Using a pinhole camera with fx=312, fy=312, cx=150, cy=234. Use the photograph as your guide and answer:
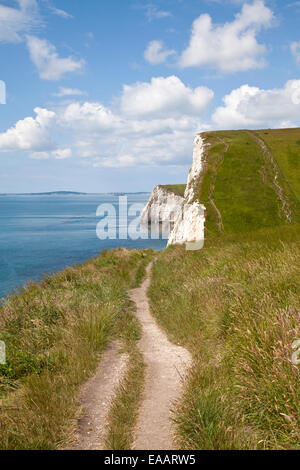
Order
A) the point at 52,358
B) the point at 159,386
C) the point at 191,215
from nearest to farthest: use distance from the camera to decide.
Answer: the point at 159,386, the point at 52,358, the point at 191,215

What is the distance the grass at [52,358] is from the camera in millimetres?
4867

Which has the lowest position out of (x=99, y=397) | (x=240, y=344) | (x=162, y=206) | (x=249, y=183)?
(x=99, y=397)

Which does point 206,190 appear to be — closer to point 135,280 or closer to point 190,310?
point 135,280

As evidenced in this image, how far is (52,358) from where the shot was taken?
7363 millimetres

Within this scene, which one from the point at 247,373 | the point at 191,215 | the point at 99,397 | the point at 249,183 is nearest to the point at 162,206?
the point at 249,183

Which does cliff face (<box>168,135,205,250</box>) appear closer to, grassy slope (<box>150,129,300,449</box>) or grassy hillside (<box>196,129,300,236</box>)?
grassy hillside (<box>196,129,300,236</box>)

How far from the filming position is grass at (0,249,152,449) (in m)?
4.87

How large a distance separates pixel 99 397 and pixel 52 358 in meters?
1.85

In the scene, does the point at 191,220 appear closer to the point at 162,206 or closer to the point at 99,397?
the point at 99,397

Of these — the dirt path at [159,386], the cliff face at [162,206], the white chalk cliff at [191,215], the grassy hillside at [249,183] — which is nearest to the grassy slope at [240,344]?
the dirt path at [159,386]

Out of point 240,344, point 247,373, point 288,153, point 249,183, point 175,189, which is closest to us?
point 247,373

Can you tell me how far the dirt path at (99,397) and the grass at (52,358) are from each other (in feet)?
0.61

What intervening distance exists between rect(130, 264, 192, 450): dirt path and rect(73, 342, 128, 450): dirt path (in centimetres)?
62

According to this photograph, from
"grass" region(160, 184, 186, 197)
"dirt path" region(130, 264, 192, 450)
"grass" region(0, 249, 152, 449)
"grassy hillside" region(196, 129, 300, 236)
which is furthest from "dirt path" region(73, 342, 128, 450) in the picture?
"grass" region(160, 184, 186, 197)
